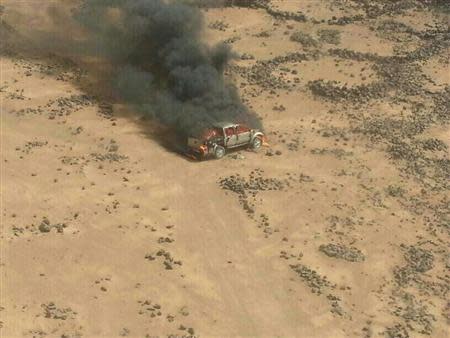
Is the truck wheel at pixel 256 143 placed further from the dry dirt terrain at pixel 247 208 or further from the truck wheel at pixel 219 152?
the truck wheel at pixel 219 152

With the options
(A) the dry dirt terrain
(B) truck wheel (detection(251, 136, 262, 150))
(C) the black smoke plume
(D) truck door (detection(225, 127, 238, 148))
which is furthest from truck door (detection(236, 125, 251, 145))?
(C) the black smoke plume

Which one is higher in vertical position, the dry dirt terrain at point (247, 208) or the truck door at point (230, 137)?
the truck door at point (230, 137)

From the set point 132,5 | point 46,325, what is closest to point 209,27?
point 132,5

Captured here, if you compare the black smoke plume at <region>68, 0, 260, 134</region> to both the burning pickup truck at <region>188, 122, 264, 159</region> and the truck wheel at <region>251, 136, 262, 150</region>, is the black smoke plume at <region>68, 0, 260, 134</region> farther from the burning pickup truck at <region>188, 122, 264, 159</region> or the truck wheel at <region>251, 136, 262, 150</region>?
the truck wheel at <region>251, 136, 262, 150</region>

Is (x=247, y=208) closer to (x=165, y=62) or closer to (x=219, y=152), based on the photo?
(x=219, y=152)

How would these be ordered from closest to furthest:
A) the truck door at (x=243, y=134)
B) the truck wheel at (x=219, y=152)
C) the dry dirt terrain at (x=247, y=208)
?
the dry dirt terrain at (x=247, y=208)
the truck wheel at (x=219, y=152)
the truck door at (x=243, y=134)

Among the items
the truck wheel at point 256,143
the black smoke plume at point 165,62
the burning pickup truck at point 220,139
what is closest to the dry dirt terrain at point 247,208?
the truck wheel at point 256,143

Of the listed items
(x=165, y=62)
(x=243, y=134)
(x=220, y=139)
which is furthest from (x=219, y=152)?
(x=165, y=62)
